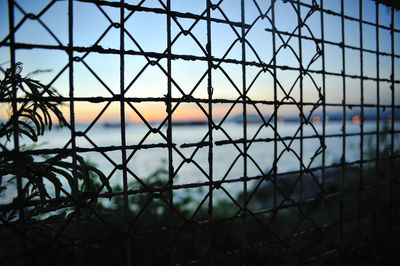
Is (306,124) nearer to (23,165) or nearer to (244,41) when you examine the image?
(244,41)

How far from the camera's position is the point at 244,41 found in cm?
121

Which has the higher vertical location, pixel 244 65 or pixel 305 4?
pixel 305 4

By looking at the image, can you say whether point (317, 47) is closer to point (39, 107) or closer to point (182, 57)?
point (182, 57)

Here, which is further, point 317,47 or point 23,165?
point 317,47

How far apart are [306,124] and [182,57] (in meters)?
0.78

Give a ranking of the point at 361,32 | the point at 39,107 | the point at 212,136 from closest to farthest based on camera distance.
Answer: the point at 39,107, the point at 212,136, the point at 361,32

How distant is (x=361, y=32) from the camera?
1677mm

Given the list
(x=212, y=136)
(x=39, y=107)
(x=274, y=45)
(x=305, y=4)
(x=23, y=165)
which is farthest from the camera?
(x=305, y=4)

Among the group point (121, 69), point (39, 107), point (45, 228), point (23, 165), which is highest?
point (121, 69)

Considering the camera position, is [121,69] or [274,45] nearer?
[121,69]

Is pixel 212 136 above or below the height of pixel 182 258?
above

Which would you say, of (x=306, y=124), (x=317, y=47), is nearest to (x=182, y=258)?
(x=306, y=124)

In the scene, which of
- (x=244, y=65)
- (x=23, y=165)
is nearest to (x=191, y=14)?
(x=244, y=65)

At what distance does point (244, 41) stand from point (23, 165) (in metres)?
0.98
